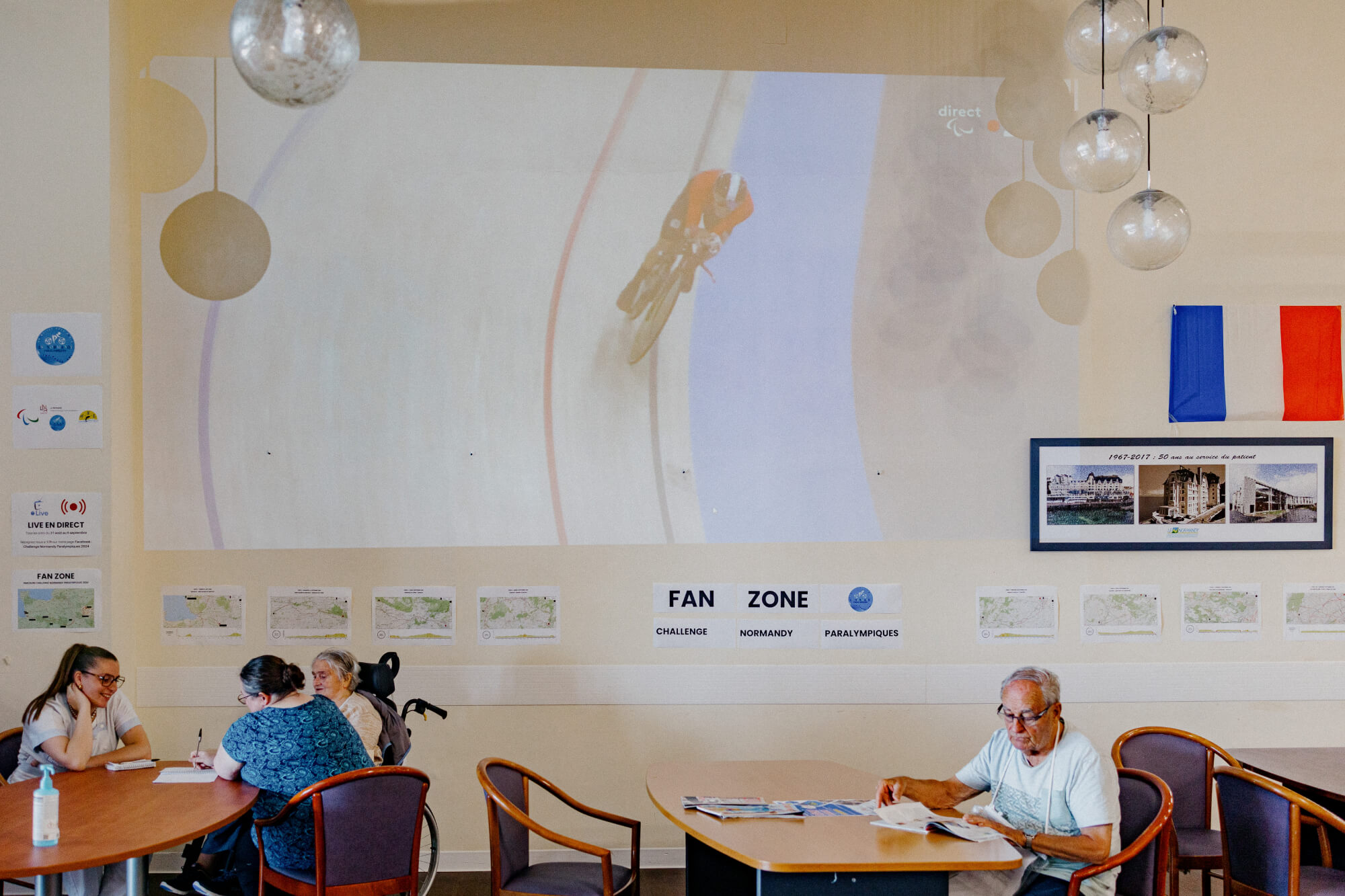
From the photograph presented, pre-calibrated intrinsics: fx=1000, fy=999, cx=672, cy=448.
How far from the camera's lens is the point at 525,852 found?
332cm

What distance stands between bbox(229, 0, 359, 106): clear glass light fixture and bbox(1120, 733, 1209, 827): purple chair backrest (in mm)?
3561

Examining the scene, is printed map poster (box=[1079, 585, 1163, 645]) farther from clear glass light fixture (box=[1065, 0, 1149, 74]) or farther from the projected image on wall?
clear glass light fixture (box=[1065, 0, 1149, 74])

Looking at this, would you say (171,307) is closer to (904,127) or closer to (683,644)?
(683,644)

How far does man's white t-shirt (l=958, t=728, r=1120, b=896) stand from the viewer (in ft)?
9.20

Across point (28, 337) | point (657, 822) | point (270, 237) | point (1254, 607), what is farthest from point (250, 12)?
point (1254, 607)

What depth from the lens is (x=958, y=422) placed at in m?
4.57

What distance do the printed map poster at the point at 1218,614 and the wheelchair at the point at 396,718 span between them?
339 cm

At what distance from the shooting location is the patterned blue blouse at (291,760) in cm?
310

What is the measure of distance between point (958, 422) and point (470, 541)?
2.28 metres

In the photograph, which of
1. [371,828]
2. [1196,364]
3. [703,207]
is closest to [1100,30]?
[703,207]

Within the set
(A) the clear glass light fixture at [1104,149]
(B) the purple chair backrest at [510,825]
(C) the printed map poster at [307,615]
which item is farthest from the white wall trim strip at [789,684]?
(A) the clear glass light fixture at [1104,149]

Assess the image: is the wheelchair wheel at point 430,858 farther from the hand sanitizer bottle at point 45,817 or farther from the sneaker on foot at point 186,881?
the hand sanitizer bottle at point 45,817

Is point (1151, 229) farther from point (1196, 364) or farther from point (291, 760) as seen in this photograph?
point (291, 760)

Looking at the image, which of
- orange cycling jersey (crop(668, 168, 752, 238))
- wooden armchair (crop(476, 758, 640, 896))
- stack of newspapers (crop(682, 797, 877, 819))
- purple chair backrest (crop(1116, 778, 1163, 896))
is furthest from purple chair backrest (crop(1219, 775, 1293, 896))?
orange cycling jersey (crop(668, 168, 752, 238))
